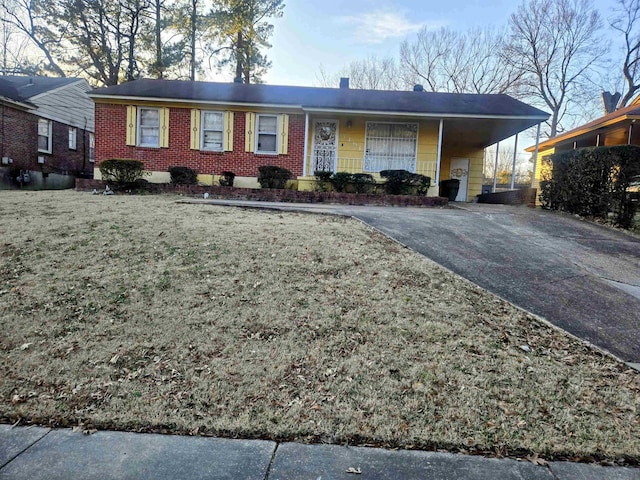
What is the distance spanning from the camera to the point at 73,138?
20.1 metres

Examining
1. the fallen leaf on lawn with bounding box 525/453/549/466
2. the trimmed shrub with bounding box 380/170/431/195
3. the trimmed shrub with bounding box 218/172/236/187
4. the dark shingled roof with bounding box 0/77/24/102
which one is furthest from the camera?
the dark shingled roof with bounding box 0/77/24/102

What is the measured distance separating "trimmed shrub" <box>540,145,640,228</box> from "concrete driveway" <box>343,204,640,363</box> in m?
0.58

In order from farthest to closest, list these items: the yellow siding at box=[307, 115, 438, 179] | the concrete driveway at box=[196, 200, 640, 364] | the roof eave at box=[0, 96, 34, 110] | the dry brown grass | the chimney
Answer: the chimney, the roof eave at box=[0, 96, 34, 110], the yellow siding at box=[307, 115, 438, 179], the concrete driveway at box=[196, 200, 640, 364], the dry brown grass

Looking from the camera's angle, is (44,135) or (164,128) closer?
(164,128)

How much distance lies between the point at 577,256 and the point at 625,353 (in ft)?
10.3

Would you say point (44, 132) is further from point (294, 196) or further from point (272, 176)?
point (294, 196)

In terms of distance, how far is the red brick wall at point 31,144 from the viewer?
1589 cm

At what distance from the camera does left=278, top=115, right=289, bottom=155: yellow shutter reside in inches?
551

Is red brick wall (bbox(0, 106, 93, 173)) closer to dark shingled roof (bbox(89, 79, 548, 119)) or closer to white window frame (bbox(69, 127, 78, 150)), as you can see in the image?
white window frame (bbox(69, 127, 78, 150))

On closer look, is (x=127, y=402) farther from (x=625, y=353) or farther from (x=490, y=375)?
(x=625, y=353)

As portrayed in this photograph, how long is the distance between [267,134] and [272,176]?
2305mm

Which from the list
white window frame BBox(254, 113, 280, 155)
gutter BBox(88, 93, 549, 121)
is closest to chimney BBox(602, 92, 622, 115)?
gutter BBox(88, 93, 549, 121)

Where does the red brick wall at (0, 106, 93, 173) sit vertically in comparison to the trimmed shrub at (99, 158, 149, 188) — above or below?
above

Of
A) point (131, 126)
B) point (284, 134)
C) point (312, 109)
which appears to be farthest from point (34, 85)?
point (312, 109)
